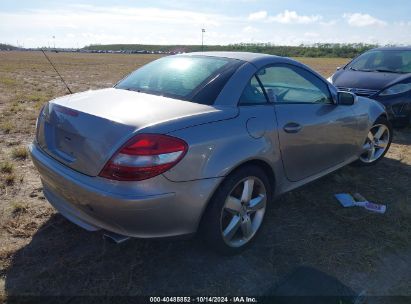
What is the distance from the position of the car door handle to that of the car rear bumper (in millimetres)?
890

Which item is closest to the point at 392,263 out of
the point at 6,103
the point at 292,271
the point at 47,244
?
the point at 292,271

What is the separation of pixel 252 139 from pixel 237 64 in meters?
0.71

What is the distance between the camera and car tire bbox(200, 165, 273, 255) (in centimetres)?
265

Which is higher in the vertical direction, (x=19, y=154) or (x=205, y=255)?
(x=19, y=154)

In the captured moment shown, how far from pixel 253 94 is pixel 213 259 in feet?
4.39

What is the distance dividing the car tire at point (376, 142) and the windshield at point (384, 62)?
2.63 meters

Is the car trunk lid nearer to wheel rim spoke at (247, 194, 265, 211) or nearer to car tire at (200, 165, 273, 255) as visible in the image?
car tire at (200, 165, 273, 255)

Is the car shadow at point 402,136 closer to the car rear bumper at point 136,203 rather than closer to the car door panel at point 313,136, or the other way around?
the car door panel at point 313,136

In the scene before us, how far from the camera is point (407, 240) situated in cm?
324

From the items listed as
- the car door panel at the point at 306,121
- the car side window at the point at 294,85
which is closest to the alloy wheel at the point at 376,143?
the car door panel at the point at 306,121

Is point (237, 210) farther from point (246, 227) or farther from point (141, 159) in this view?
point (141, 159)

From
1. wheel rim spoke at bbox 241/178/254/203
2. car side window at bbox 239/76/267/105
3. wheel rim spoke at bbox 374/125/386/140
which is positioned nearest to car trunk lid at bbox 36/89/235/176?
car side window at bbox 239/76/267/105


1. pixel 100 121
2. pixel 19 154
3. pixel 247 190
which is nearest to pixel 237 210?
pixel 247 190

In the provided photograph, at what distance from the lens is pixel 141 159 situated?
230 cm
